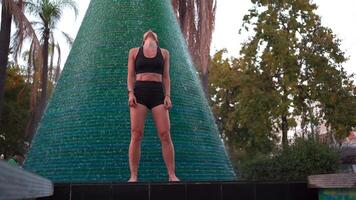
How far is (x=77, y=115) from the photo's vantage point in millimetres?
9023

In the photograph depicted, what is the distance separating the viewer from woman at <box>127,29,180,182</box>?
679 centimetres

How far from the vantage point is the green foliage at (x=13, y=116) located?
2388cm

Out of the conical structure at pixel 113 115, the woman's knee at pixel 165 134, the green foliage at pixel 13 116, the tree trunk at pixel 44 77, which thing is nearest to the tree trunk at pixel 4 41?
the conical structure at pixel 113 115

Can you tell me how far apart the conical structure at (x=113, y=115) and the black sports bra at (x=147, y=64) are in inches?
82.4

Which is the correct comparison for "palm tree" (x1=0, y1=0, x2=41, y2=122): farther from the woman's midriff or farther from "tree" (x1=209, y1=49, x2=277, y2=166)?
"tree" (x1=209, y1=49, x2=277, y2=166)

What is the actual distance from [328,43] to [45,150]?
12.9 m

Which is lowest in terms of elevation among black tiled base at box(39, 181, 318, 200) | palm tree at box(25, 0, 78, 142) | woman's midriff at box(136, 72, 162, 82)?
black tiled base at box(39, 181, 318, 200)

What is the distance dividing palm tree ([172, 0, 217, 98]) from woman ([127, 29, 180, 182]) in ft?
26.0

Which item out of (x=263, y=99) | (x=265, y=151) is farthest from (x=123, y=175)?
(x=265, y=151)

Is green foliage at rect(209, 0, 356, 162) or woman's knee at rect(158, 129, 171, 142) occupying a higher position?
green foliage at rect(209, 0, 356, 162)

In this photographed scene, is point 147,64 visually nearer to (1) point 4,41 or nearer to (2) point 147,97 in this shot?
(2) point 147,97

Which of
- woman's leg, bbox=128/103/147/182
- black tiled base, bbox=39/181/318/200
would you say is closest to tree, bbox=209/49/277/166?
woman's leg, bbox=128/103/147/182

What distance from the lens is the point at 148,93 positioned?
22.3 ft

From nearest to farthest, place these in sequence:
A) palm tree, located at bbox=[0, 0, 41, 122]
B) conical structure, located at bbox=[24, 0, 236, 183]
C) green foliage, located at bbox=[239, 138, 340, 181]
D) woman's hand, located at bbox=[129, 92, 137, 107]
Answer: woman's hand, located at bbox=[129, 92, 137, 107] → conical structure, located at bbox=[24, 0, 236, 183] → palm tree, located at bbox=[0, 0, 41, 122] → green foliage, located at bbox=[239, 138, 340, 181]
